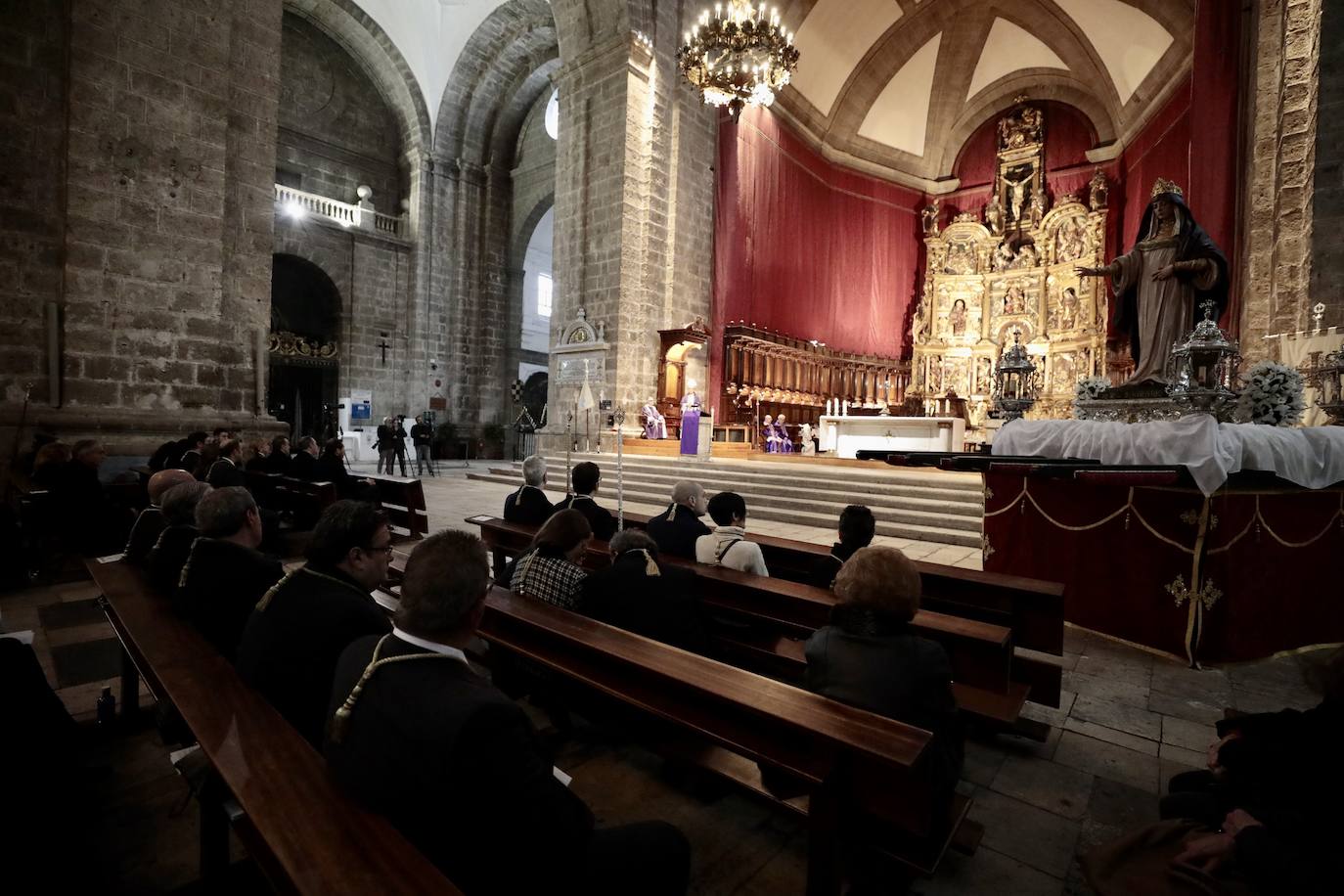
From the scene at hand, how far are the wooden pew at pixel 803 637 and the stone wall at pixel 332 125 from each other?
17.1 m

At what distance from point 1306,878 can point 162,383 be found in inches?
372

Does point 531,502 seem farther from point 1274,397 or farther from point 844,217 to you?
point 844,217

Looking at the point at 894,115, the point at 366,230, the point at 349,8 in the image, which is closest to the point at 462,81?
the point at 349,8

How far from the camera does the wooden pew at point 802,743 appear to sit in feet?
4.94

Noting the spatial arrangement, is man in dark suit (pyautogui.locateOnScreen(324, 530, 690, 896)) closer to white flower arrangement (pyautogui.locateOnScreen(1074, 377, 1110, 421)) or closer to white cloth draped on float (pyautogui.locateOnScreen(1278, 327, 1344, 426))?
white flower arrangement (pyautogui.locateOnScreen(1074, 377, 1110, 421))

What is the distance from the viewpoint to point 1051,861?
1831 mm

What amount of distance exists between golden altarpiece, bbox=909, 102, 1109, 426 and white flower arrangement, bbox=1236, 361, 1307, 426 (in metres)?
11.9

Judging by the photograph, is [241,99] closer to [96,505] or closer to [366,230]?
[96,505]

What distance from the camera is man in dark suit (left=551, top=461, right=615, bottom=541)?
12.3 ft

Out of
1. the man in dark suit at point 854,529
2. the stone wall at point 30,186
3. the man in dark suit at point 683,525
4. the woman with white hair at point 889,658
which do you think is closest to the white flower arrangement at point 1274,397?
the man in dark suit at point 854,529

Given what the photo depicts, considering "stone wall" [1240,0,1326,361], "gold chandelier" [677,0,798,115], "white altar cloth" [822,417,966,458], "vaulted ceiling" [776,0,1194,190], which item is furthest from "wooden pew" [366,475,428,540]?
"vaulted ceiling" [776,0,1194,190]

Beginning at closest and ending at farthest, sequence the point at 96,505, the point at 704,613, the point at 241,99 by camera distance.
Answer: the point at 704,613 < the point at 96,505 < the point at 241,99

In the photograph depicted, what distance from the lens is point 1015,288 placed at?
1630 cm

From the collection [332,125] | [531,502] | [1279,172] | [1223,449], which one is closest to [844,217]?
[1279,172]
